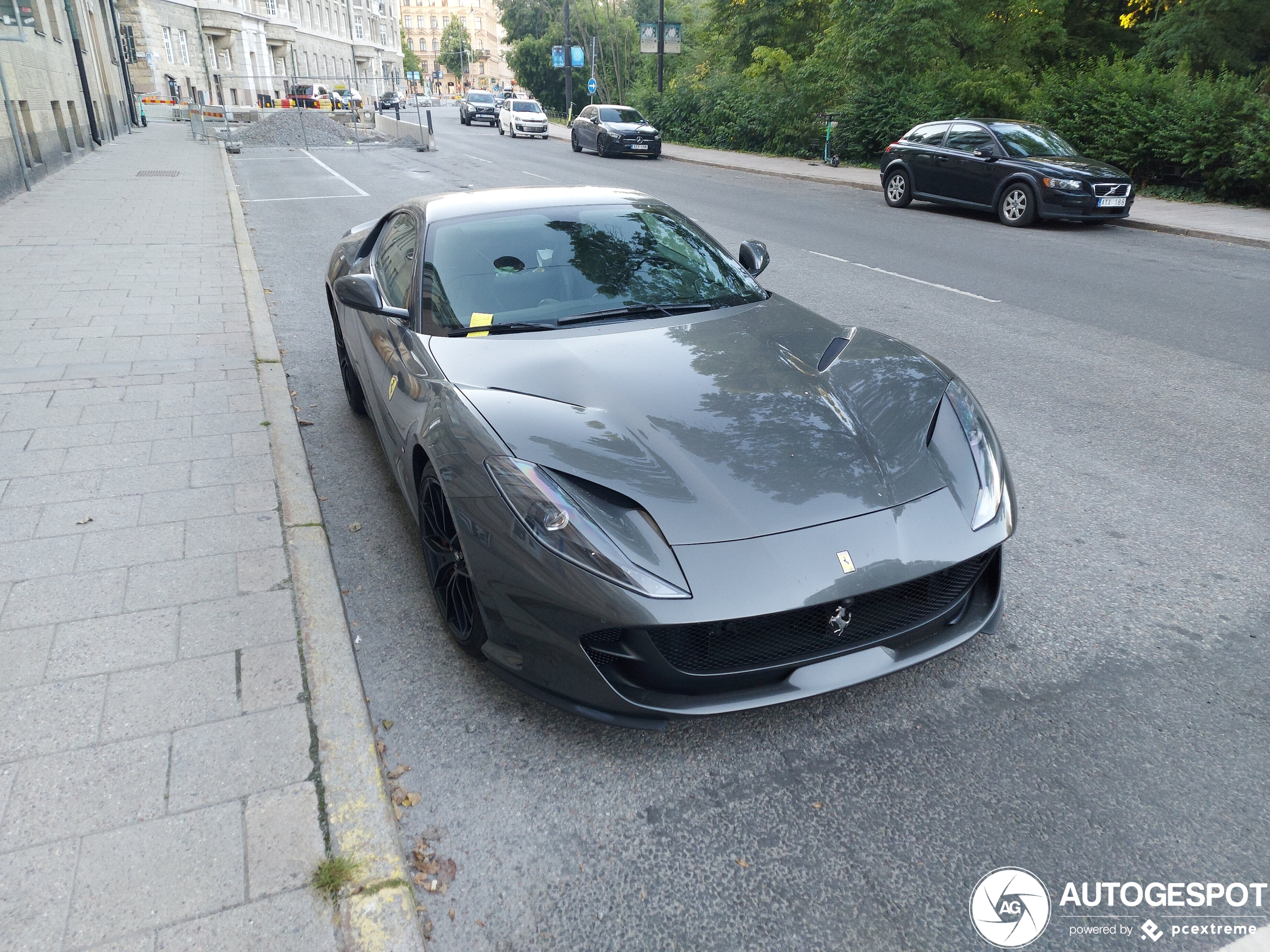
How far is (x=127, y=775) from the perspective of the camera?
8.09ft

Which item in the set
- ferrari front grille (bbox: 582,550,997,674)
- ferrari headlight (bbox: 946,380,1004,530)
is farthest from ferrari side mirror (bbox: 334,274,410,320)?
ferrari headlight (bbox: 946,380,1004,530)

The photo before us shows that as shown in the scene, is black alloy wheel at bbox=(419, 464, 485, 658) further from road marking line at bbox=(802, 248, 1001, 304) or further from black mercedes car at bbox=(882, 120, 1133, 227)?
black mercedes car at bbox=(882, 120, 1133, 227)

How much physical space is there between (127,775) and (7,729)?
50 centimetres

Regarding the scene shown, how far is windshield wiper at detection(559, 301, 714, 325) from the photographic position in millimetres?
3602

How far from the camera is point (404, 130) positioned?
1390 inches

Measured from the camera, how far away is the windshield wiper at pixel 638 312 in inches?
142

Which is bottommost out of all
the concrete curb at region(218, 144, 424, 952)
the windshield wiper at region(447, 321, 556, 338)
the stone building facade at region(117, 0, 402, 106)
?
the concrete curb at region(218, 144, 424, 952)

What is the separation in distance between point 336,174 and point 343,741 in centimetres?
2232

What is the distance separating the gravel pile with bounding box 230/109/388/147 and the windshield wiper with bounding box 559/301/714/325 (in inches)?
1342

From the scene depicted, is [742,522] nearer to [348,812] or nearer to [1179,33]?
[348,812]

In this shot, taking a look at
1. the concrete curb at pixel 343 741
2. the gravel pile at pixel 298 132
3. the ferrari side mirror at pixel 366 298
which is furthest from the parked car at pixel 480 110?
the ferrari side mirror at pixel 366 298

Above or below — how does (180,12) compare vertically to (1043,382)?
above

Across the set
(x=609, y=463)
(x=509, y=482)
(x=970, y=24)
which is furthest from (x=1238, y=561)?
(x=970, y=24)

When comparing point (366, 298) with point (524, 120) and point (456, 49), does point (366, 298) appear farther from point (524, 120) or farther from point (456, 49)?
point (456, 49)
